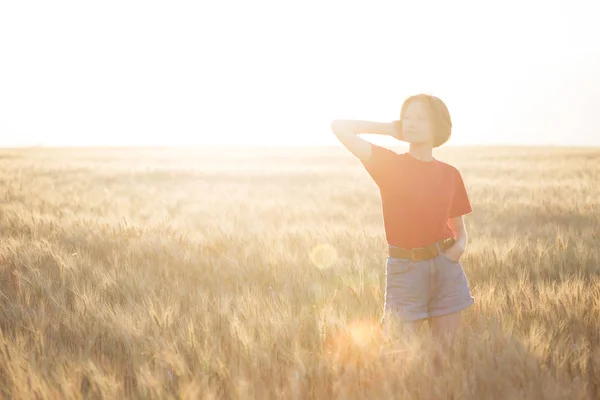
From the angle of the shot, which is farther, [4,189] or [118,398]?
[4,189]

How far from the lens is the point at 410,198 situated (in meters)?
2.50

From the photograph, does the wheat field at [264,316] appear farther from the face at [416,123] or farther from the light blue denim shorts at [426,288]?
the face at [416,123]

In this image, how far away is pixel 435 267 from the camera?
2.46 metres

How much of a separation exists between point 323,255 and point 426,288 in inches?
73.2

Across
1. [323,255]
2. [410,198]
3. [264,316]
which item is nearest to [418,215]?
[410,198]

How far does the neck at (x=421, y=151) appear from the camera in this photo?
2564 millimetres

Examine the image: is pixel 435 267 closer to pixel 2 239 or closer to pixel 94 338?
pixel 94 338

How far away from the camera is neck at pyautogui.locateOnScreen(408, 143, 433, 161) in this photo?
8.41 ft

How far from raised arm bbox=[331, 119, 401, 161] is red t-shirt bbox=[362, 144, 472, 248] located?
6 cm

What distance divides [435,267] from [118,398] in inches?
60.1

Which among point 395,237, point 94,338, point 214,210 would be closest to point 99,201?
point 214,210

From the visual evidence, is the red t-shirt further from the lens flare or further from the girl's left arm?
the lens flare

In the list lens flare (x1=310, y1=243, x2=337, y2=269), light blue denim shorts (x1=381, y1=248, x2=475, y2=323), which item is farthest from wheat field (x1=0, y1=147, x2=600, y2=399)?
light blue denim shorts (x1=381, y1=248, x2=475, y2=323)

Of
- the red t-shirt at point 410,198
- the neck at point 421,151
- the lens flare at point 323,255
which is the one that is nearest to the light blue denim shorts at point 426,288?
the red t-shirt at point 410,198
